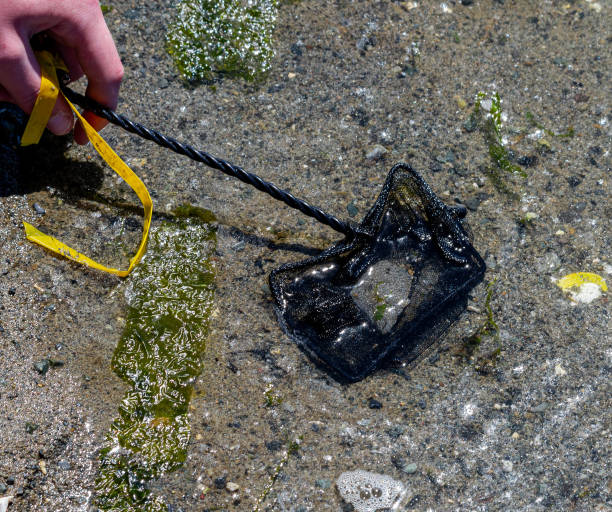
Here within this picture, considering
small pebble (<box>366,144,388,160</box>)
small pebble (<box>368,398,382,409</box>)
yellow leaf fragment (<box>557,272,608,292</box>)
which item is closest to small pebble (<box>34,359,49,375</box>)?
small pebble (<box>368,398,382,409</box>)

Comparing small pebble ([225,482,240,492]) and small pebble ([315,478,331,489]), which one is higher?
small pebble ([315,478,331,489])

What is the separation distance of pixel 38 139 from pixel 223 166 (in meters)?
0.76

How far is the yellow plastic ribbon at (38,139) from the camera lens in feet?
7.51

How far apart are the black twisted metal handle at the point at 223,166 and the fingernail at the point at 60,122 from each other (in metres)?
0.07

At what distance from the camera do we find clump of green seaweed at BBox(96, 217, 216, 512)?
2.08 m

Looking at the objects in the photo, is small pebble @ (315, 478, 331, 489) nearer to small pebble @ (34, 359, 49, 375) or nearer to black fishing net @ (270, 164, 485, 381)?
black fishing net @ (270, 164, 485, 381)

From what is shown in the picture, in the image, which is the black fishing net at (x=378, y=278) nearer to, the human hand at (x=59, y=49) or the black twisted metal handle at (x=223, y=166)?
the black twisted metal handle at (x=223, y=166)

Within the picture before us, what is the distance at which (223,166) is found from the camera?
2529mm

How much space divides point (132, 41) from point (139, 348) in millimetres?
1649

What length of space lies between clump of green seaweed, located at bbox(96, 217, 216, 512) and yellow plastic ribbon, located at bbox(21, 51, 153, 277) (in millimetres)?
100

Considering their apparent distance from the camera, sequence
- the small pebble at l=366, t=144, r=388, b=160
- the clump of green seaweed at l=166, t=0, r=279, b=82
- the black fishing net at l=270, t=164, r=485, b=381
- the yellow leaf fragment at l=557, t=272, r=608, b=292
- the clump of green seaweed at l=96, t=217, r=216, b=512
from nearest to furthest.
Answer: the clump of green seaweed at l=96, t=217, r=216, b=512
the black fishing net at l=270, t=164, r=485, b=381
the yellow leaf fragment at l=557, t=272, r=608, b=292
the small pebble at l=366, t=144, r=388, b=160
the clump of green seaweed at l=166, t=0, r=279, b=82

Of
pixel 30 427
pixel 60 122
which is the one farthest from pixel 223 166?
pixel 30 427

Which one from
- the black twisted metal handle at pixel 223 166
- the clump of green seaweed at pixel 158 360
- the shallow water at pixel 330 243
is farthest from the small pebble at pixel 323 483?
the black twisted metal handle at pixel 223 166

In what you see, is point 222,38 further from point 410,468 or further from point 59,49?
point 410,468
